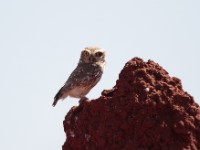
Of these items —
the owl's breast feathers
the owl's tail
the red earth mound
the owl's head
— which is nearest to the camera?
the red earth mound

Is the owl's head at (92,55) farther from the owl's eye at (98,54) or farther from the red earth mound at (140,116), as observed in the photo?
the red earth mound at (140,116)

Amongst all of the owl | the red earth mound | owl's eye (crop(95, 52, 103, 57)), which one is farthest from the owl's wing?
the red earth mound

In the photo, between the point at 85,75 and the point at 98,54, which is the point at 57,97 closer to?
the point at 85,75

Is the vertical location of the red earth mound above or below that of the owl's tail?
below

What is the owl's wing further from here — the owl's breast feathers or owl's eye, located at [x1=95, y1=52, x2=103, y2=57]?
owl's eye, located at [x1=95, y1=52, x2=103, y2=57]

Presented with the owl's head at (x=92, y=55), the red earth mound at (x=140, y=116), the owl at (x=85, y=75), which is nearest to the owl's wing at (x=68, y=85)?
the owl at (x=85, y=75)

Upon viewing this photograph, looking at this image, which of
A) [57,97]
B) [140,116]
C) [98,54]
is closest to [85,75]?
[98,54]

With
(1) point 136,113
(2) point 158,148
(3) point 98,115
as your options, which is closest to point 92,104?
(3) point 98,115
